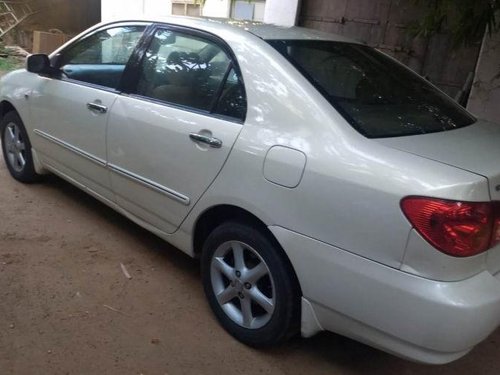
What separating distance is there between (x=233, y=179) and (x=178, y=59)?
968 millimetres

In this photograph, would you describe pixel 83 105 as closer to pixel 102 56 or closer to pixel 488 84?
pixel 102 56

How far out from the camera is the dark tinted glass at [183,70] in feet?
8.95

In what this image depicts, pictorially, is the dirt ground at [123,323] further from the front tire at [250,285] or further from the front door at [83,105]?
the front door at [83,105]

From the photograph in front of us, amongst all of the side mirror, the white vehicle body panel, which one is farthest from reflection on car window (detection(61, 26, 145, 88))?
the white vehicle body panel

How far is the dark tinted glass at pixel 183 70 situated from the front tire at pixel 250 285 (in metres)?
0.73

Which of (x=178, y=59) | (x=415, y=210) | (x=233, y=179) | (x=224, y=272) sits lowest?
(x=224, y=272)

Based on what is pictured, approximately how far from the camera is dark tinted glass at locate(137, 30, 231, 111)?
107 inches

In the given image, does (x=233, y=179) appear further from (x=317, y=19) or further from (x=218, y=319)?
(x=317, y=19)

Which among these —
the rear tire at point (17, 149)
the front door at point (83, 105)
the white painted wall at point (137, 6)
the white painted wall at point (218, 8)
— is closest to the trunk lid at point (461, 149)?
the front door at point (83, 105)

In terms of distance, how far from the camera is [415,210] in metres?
1.87

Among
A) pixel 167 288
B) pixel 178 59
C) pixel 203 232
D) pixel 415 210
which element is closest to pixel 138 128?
pixel 178 59

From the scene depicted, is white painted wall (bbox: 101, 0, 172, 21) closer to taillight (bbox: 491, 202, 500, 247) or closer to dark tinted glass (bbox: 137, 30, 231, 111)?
dark tinted glass (bbox: 137, 30, 231, 111)

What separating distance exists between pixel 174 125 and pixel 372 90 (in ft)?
3.48

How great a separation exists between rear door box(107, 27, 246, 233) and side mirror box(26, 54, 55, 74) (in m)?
0.96
